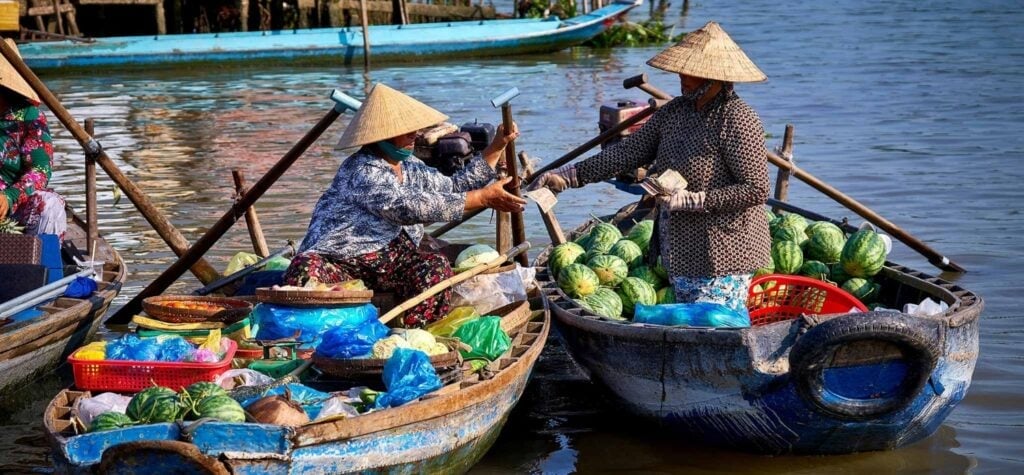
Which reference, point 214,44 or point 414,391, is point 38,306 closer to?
point 414,391

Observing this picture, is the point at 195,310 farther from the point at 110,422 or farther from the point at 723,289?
the point at 723,289

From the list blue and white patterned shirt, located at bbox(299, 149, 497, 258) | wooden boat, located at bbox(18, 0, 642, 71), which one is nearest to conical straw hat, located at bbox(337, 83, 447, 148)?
blue and white patterned shirt, located at bbox(299, 149, 497, 258)

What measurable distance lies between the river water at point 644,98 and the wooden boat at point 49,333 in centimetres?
25


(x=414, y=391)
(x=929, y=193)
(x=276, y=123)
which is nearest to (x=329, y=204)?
(x=414, y=391)

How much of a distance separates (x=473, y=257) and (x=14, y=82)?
237 centimetres

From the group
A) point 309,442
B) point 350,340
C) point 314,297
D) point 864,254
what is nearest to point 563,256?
point 864,254

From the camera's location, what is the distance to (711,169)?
203 inches

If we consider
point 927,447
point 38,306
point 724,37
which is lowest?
point 927,447

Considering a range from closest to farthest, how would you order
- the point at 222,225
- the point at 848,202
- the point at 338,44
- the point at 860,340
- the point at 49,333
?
the point at 860,340 < the point at 49,333 < the point at 222,225 < the point at 848,202 < the point at 338,44

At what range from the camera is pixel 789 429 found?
482 centimetres

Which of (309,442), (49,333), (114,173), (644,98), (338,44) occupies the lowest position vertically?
(644,98)

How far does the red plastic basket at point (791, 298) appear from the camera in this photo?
5438 millimetres

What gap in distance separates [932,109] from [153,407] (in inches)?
469

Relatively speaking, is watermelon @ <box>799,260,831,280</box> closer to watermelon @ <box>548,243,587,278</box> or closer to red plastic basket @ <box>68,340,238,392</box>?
watermelon @ <box>548,243,587,278</box>
